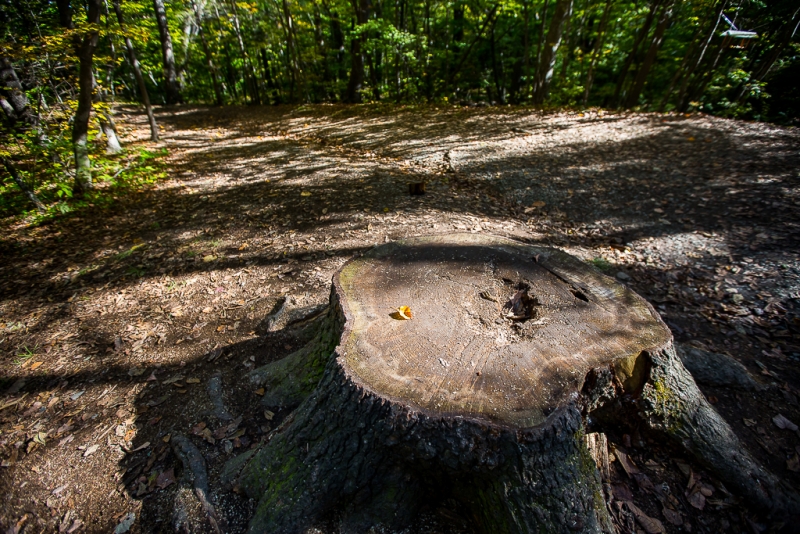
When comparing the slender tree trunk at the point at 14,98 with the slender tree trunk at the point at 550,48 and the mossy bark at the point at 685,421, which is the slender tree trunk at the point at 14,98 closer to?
the mossy bark at the point at 685,421

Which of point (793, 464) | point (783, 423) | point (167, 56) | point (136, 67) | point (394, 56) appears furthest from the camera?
point (167, 56)

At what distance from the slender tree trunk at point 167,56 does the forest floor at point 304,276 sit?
12.6 meters

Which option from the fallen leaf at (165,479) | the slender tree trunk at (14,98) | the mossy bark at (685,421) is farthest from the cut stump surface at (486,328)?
the slender tree trunk at (14,98)

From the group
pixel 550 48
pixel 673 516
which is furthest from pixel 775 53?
pixel 673 516

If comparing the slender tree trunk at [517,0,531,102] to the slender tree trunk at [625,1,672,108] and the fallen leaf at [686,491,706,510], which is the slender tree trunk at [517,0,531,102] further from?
the fallen leaf at [686,491,706,510]

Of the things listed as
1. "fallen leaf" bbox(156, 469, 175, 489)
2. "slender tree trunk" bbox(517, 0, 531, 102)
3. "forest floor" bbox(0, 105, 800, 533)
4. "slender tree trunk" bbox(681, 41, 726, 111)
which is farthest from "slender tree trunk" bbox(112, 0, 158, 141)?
"slender tree trunk" bbox(681, 41, 726, 111)

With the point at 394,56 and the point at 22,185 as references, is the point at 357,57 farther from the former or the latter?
the point at 22,185

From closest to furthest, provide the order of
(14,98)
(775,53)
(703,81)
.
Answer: (14,98), (775,53), (703,81)

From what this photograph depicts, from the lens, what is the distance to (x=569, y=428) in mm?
1388

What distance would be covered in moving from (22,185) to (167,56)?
15.5 m

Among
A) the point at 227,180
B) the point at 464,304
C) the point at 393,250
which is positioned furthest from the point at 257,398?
the point at 227,180

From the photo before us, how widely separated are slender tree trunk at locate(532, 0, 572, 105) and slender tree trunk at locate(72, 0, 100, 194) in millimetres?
10258

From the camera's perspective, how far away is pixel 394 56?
41.6 feet

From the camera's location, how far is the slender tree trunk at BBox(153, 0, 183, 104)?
570 inches
